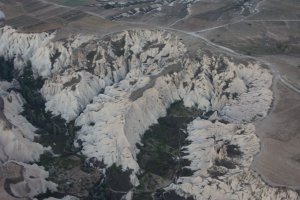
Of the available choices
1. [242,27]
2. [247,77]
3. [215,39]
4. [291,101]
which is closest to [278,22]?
[242,27]

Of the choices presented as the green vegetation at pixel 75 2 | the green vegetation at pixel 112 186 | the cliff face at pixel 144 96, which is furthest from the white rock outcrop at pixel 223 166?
the green vegetation at pixel 75 2

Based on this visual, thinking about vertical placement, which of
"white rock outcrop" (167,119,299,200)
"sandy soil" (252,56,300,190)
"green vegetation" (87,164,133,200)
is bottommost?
"green vegetation" (87,164,133,200)

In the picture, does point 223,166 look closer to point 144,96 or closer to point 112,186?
point 112,186

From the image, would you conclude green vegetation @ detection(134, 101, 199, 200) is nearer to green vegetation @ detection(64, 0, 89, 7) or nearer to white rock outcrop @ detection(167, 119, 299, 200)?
white rock outcrop @ detection(167, 119, 299, 200)

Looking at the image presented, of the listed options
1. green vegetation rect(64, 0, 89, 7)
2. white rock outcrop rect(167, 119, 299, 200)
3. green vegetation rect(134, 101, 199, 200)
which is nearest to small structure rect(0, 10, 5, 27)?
green vegetation rect(64, 0, 89, 7)

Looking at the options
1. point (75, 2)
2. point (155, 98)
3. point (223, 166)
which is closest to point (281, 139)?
point (223, 166)

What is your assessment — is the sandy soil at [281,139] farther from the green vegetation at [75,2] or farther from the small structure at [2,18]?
the small structure at [2,18]
